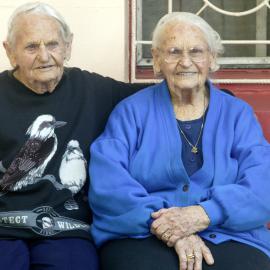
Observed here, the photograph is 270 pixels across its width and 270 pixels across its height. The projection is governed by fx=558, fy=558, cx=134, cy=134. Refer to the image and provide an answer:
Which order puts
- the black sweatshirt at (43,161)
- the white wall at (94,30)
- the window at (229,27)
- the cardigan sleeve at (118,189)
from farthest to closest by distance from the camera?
the window at (229,27)
the white wall at (94,30)
the black sweatshirt at (43,161)
the cardigan sleeve at (118,189)

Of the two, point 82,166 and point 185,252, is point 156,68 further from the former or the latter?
point 185,252

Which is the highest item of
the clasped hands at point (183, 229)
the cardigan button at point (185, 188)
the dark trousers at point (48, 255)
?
the cardigan button at point (185, 188)

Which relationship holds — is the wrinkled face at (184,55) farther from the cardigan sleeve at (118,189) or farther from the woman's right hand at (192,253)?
the woman's right hand at (192,253)

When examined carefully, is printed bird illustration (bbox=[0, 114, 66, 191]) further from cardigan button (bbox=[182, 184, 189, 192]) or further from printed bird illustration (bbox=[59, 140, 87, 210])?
cardigan button (bbox=[182, 184, 189, 192])

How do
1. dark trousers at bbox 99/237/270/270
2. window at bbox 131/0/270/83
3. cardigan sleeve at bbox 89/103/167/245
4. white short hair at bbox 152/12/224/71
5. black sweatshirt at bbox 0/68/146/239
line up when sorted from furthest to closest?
1. window at bbox 131/0/270/83
2. white short hair at bbox 152/12/224/71
3. black sweatshirt at bbox 0/68/146/239
4. cardigan sleeve at bbox 89/103/167/245
5. dark trousers at bbox 99/237/270/270

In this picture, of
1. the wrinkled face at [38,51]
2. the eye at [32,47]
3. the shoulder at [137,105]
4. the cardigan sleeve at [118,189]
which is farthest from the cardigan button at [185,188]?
the eye at [32,47]

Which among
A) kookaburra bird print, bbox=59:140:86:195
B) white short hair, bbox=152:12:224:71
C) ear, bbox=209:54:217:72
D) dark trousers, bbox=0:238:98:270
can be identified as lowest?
dark trousers, bbox=0:238:98:270

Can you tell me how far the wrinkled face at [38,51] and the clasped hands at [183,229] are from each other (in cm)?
74

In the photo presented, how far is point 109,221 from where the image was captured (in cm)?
220

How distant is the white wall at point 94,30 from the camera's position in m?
2.86

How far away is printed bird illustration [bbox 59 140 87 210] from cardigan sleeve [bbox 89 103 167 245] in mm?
72

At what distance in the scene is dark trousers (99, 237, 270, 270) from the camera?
204cm

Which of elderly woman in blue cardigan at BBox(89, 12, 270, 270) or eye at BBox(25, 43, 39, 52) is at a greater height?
eye at BBox(25, 43, 39, 52)

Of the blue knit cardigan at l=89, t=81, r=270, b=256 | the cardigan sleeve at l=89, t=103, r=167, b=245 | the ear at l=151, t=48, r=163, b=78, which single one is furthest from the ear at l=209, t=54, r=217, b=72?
the cardigan sleeve at l=89, t=103, r=167, b=245
